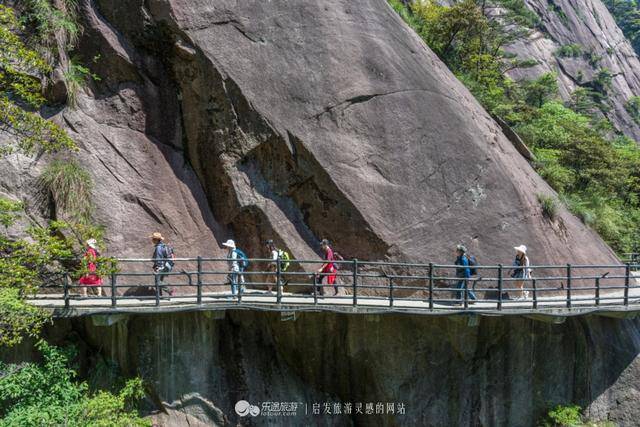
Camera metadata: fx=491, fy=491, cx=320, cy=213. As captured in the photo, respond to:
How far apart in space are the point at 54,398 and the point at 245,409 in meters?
3.90

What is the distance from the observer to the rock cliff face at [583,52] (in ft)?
132

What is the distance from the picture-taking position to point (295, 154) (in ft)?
42.6

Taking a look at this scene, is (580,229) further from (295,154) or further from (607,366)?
(295,154)

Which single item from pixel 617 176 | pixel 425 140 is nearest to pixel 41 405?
pixel 425 140

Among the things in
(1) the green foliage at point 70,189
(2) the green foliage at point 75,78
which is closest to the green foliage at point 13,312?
(1) the green foliage at point 70,189

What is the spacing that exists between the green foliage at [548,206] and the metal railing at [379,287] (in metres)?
1.65

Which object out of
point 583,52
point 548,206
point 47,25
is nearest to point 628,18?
point 583,52

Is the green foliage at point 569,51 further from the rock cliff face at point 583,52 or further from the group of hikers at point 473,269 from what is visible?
the group of hikers at point 473,269

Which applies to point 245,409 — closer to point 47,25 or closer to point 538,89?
point 47,25

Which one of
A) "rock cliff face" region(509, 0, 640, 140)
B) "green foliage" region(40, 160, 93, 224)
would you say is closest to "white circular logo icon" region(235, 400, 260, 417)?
"green foliage" region(40, 160, 93, 224)

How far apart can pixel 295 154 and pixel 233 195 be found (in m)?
1.97

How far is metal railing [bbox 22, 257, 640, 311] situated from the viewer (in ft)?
35.0

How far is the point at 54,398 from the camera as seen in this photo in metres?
9.66

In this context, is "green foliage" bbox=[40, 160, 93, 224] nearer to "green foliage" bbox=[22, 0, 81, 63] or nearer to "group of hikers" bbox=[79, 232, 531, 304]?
"group of hikers" bbox=[79, 232, 531, 304]
